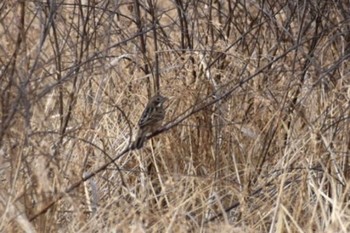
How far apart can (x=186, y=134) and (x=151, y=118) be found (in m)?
0.46

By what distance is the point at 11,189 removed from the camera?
10.8 ft

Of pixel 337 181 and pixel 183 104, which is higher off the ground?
pixel 183 104

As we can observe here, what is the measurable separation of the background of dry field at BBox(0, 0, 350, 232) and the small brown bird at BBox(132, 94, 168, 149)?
0.20 feet

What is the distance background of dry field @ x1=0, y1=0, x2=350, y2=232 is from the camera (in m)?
3.26

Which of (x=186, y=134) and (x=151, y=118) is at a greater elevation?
(x=151, y=118)

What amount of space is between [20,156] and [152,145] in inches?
35.2

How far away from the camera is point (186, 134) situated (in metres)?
4.04

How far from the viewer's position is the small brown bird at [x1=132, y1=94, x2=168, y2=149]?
11.7 feet

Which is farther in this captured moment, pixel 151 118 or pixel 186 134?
pixel 186 134

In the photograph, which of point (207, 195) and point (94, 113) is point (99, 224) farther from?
point (94, 113)

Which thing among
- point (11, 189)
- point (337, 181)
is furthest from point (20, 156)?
point (337, 181)

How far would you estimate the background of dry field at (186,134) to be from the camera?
326 cm

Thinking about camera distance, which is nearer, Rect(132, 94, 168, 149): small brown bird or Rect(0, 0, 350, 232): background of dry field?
Rect(0, 0, 350, 232): background of dry field

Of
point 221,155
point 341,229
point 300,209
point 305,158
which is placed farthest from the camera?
point 221,155
